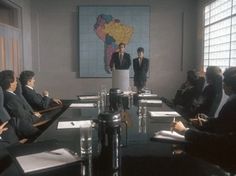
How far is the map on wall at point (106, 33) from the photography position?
23.9 ft

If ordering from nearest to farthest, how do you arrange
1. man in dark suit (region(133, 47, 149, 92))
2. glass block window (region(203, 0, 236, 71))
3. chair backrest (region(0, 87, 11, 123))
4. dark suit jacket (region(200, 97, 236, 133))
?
dark suit jacket (region(200, 97, 236, 133)) < chair backrest (region(0, 87, 11, 123)) < glass block window (region(203, 0, 236, 71)) < man in dark suit (region(133, 47, 149, 92))

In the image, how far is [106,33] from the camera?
741 centimetres

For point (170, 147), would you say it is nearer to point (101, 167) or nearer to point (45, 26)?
point (101, 167)

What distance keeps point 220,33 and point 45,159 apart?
5.32m

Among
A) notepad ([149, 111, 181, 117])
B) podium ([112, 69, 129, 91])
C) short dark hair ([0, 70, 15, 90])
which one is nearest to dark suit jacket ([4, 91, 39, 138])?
short dark hair ([0, 70, 15, 90])

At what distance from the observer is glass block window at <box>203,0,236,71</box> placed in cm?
525

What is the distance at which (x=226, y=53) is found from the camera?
552 cm

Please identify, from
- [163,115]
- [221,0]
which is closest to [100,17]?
[221,0]

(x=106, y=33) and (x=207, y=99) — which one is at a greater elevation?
(x=106, y=33)

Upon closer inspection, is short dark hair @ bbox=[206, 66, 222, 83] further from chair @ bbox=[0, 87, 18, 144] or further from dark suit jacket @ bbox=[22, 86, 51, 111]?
dark suit jacket @ bbox=[22, 86, 51, 111]

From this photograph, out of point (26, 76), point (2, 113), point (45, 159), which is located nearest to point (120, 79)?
point (26, 76)

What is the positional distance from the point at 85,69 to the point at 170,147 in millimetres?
5973

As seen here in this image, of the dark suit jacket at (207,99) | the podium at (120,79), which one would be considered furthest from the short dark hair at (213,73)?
the podium at (120,79)

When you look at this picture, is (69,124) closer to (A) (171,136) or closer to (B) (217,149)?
(A) (171,136)
